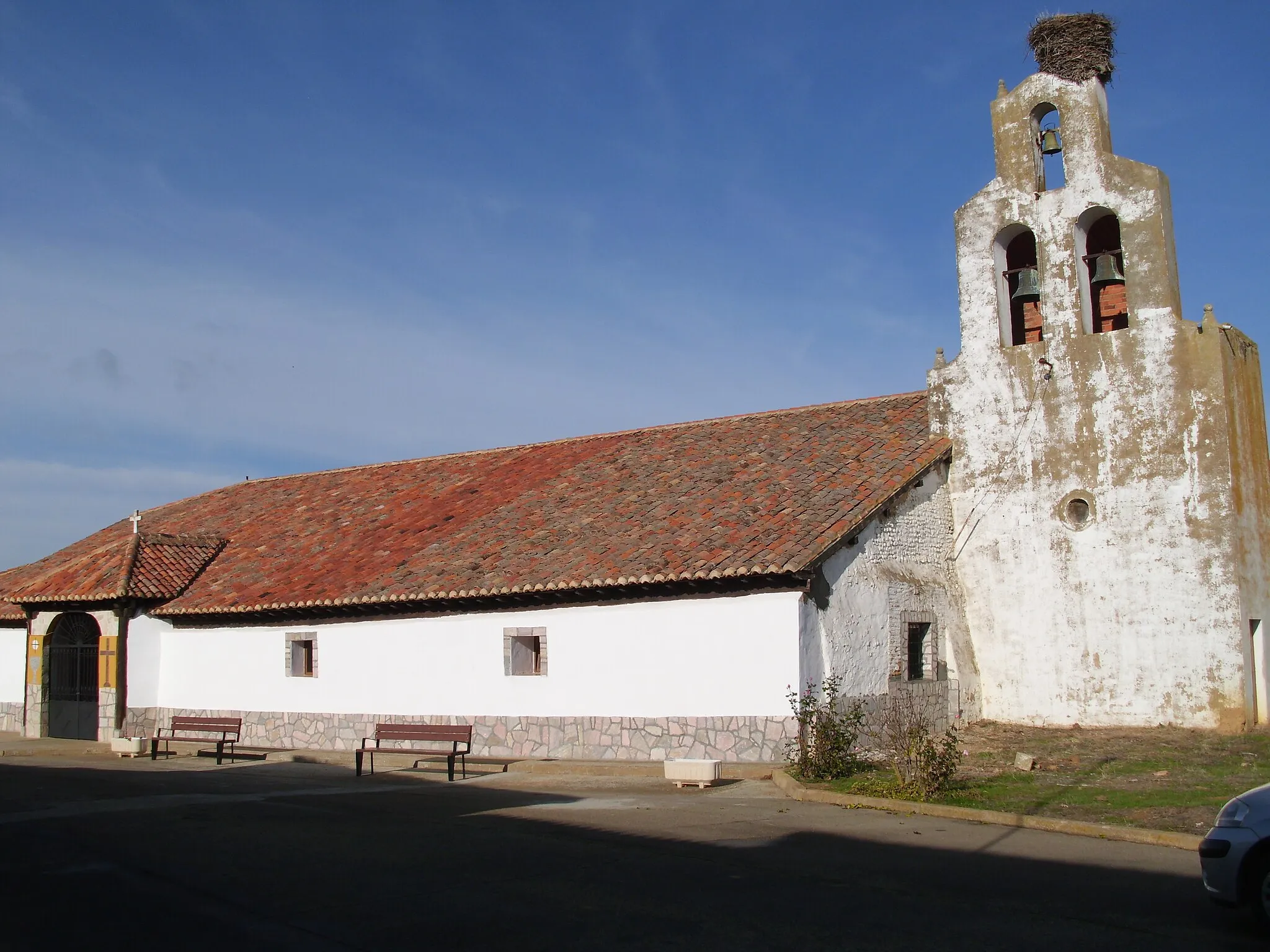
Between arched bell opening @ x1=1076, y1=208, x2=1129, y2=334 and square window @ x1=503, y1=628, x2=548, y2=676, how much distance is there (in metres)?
10.2

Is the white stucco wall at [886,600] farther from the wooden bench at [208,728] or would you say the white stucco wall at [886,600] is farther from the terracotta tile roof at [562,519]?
the wooden bench at [208,728]

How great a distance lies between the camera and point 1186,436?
1756cm

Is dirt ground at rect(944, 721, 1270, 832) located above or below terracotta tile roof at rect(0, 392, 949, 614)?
below

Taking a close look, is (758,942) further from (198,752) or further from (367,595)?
(198,752)

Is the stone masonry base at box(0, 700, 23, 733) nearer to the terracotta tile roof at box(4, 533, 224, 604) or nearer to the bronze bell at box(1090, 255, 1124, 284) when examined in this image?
the terracotta tile roof at box(4, 533, 224, 604)

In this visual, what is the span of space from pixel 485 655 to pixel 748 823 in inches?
318

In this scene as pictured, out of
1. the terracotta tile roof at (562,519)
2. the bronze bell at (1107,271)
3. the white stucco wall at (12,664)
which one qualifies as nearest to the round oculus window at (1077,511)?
the terracotta tile roof at (562,519)

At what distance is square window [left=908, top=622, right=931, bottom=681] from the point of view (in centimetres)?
1825

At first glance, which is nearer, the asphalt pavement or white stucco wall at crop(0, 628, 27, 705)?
the asphalt pavement

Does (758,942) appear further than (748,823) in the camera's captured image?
No

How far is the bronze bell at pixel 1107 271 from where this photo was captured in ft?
61.8

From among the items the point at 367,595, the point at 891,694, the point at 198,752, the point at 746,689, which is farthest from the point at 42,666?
the point at 891,694

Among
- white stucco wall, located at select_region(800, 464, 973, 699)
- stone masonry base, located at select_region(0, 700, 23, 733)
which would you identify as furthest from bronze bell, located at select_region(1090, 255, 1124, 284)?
stone masonry base, located at select_region(0, 700, 23, 733)

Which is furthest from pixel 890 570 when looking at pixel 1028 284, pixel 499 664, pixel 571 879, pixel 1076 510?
pixel 571 879
